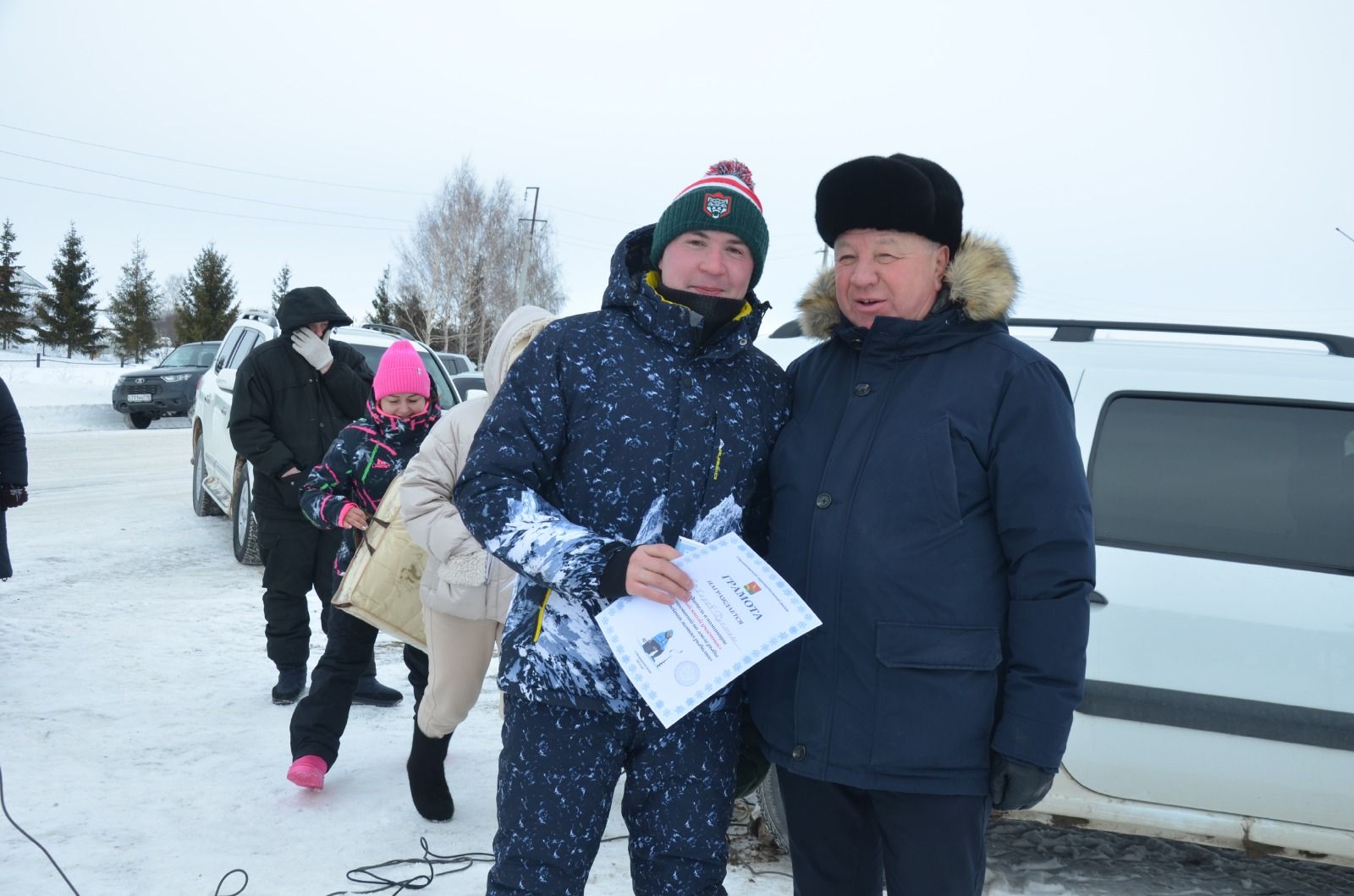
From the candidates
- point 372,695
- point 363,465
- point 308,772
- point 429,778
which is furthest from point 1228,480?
point 372,695

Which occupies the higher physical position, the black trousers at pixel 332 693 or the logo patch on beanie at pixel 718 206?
→ the logo patch on beanie at pixel 718 206

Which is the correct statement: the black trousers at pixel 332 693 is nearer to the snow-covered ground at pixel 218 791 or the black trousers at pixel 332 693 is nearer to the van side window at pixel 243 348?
the snow-covered ground at pixel 218 791

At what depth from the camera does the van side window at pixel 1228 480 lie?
2.94 meters

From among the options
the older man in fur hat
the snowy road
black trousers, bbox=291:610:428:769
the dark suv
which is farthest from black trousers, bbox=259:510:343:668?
the dark suv

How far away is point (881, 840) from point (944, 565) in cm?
58

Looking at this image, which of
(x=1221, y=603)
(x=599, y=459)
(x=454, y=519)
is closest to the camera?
(x=599, y=459)

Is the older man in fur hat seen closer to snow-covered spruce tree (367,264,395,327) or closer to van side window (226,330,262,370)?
van side window (226,330,262,370)

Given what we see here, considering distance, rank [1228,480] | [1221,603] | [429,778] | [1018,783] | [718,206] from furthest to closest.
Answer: [429,778]
[1228,480]
[1221,603]
[718,206]
[1018,783]

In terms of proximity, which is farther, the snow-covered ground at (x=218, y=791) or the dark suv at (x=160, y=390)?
the dark suv at (x=160, y=390)

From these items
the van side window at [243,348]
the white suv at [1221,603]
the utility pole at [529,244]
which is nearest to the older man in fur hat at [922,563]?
the white suv at [1221,603]

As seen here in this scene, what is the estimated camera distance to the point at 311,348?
16.9 feet

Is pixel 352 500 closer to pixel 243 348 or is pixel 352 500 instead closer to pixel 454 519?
pixel 454 519

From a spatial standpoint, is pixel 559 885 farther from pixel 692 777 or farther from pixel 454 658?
pixel 454 658

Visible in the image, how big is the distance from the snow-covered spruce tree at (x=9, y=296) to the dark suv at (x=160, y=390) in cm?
2514
